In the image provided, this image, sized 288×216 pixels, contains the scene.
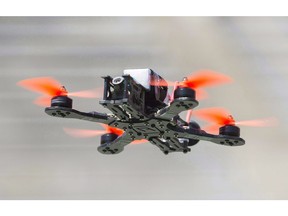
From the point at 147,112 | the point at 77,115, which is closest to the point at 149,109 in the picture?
the point at 147,112

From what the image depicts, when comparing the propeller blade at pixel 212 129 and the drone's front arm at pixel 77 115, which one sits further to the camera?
the propeller blade at pixel 212 129

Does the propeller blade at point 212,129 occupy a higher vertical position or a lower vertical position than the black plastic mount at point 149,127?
higher

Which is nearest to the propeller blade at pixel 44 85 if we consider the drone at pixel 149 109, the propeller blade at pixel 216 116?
the drone at pixel 149 109

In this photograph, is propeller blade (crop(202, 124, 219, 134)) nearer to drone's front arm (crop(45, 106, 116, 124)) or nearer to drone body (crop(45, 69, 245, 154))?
drone body (crop(45, 69, 245, 154))

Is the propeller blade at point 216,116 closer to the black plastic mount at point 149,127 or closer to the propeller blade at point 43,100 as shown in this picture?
the black plastic mount at point 149,127

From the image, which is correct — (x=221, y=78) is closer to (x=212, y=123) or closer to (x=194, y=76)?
(x=194, y=76)

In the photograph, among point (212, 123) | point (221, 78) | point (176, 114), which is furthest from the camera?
point (212, 123)

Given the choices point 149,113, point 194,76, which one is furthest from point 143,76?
point 194,76
